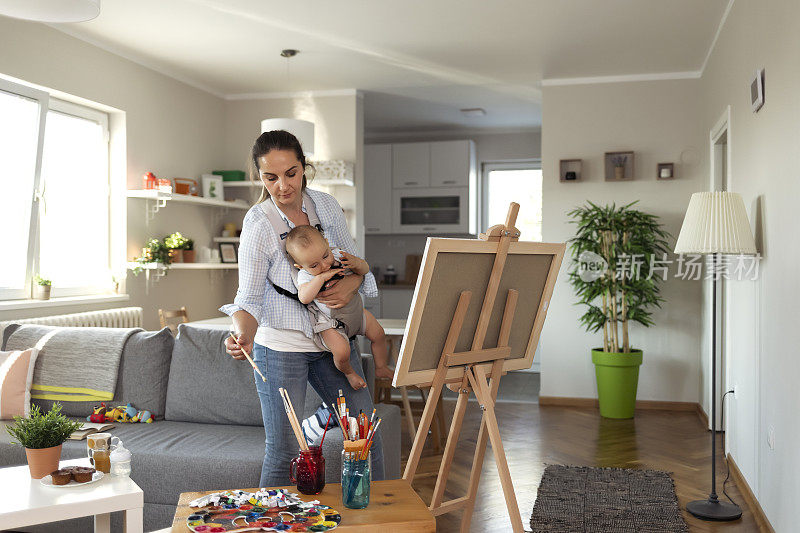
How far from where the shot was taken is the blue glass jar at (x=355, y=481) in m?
1.80

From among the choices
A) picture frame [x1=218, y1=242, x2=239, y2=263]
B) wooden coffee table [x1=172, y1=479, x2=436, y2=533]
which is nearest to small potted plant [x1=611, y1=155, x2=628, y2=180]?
picture frame [x1=218, y1=242, x2=239, y2=263]

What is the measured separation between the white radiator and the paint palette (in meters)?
2.85

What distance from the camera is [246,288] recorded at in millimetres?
2170

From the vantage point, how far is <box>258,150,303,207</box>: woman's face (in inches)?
85.8

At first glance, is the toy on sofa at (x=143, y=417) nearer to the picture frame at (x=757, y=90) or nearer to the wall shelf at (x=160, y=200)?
the wall shelf at (x=160, y=200)

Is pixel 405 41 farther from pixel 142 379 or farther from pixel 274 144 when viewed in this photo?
pixel 274 144

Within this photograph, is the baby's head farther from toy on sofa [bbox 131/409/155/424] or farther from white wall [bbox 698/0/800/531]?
white wall [bbox 698/0/800/531]

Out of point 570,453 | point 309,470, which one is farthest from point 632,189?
point 309,470

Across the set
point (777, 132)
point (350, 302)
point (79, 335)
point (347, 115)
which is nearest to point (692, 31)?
point (777, 132)

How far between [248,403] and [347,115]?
12.7ft

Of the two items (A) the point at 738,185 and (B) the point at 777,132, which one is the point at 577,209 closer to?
(A) the point at 738,185

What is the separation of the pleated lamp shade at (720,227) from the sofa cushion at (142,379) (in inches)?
104

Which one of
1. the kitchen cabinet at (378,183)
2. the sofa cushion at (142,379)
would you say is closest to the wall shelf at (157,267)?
the sofa cushion at (142,379)

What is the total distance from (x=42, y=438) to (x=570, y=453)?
3.24 metres
